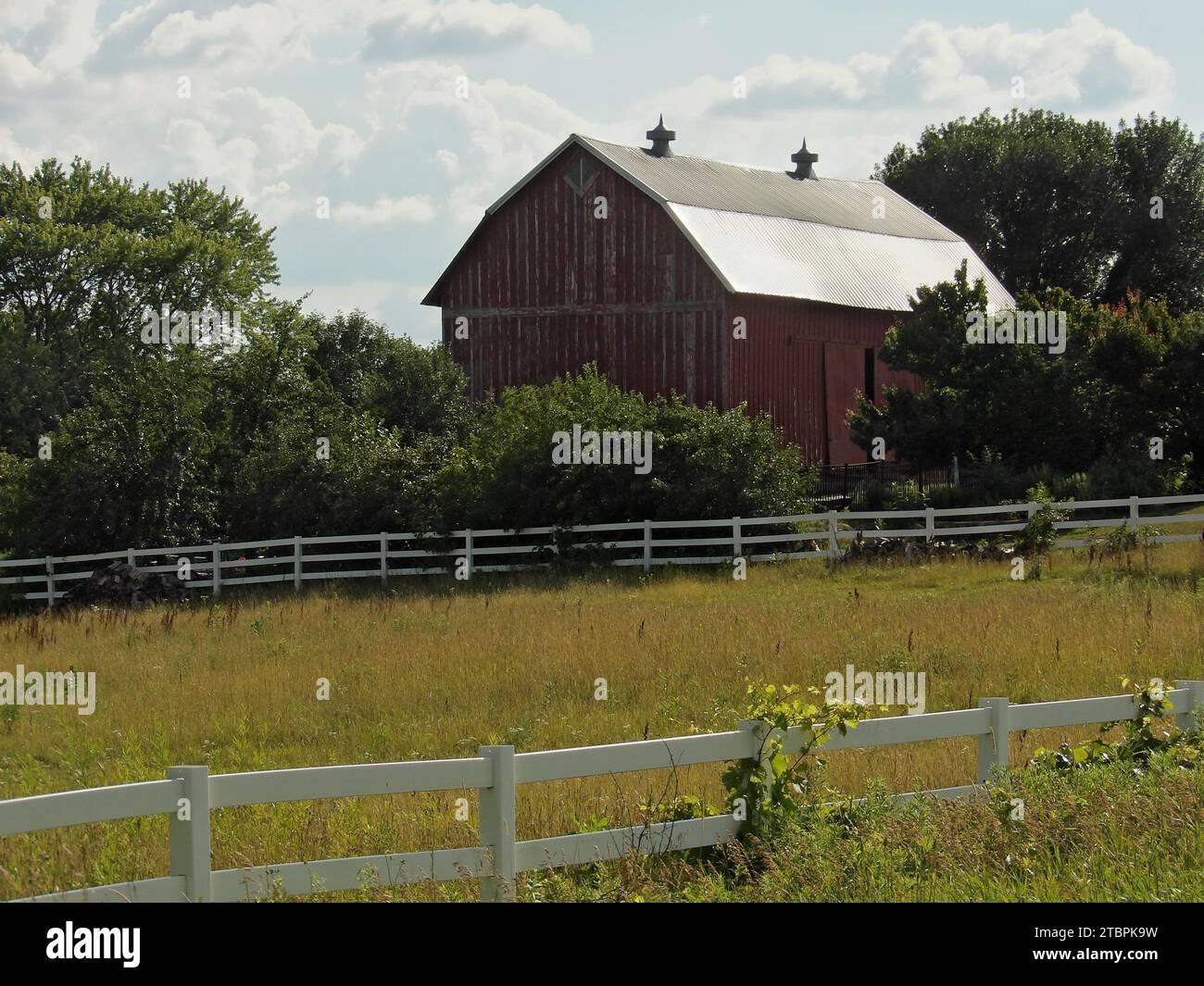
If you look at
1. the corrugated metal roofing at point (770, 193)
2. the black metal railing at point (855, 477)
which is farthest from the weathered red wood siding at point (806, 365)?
the corrugated metal roofing at point (770, 193)

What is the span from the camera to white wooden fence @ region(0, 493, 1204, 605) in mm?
25047

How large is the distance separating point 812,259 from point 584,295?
18.6ft

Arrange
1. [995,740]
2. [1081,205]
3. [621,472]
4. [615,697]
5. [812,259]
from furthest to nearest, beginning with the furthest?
[1081,205]
[812,259]
[621,472]
[615,697]
[995,740]

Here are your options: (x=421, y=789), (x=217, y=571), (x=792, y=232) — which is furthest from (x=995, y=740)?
(x=792, y=232)

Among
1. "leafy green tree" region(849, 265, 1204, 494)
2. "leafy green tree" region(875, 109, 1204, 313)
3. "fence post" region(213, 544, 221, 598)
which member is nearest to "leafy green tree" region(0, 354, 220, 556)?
"fence post" region(213, 544, 221, 598)

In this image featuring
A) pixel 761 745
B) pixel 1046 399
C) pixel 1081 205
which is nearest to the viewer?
pixel 761 745

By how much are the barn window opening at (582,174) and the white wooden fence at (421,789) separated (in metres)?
25.6

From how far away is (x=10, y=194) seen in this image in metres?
51.0

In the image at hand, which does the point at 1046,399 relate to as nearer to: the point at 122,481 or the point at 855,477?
the point at 855,477

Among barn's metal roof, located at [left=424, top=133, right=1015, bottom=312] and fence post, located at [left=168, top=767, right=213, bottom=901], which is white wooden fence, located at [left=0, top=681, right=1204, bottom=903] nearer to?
fence post, located at [left=168, top=767, right=213, bottom=901]

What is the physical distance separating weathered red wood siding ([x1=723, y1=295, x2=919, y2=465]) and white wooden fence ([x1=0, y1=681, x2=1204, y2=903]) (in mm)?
23192

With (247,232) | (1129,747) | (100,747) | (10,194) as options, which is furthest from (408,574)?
(247,232)

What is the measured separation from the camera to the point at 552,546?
2742 centimetres
